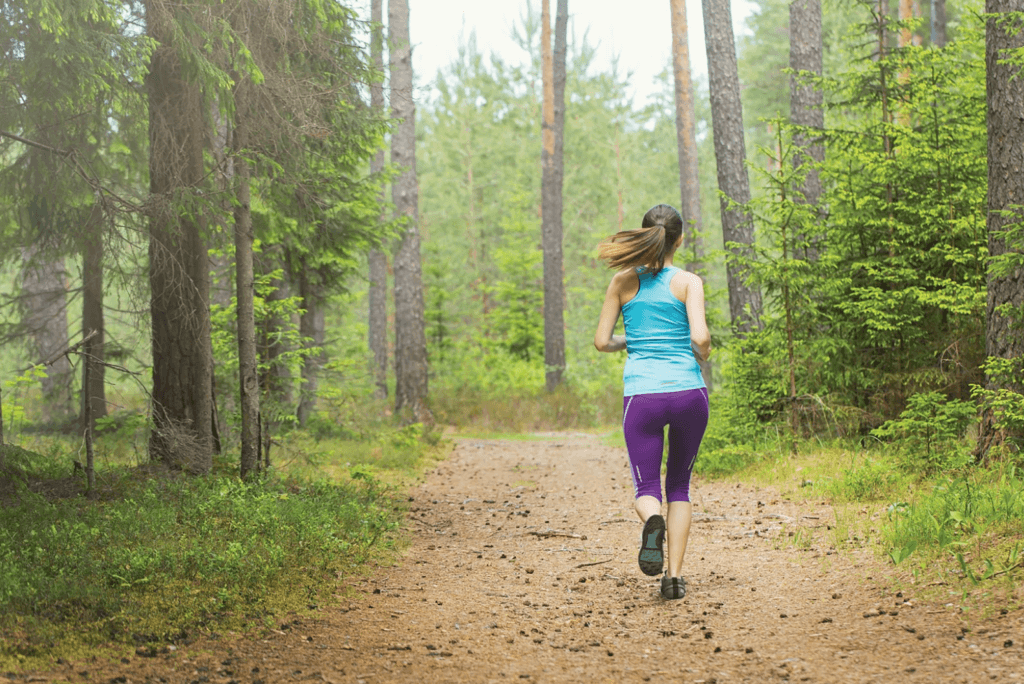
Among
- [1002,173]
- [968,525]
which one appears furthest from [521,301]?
[968,525]

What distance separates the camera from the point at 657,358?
15.0 ft

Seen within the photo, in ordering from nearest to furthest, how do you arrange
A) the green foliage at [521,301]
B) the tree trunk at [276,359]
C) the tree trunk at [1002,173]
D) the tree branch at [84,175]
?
the tree trunk at [1002,173]
the tree branch at [84,175]
the tree trunk at [276,359]
the green foliage at [521,301]

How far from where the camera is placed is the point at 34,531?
5020 mm

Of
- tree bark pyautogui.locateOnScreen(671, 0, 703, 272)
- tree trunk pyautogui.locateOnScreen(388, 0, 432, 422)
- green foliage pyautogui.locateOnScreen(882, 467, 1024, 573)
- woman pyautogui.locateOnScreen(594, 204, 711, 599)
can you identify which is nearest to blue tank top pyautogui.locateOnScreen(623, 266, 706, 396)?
woman pyautogui.locateOnScreen(594, 204, 711, 599)

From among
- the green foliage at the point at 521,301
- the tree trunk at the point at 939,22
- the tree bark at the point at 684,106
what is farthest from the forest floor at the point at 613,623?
the green foliage at the point at 521,301

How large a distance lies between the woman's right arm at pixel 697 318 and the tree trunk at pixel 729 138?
258 inches

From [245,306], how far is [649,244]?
4383 mm

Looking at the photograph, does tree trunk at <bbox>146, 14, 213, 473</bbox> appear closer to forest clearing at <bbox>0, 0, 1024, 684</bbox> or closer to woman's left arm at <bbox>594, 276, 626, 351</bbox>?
forest clearing at <bbox>0, 0, 1024, 684</bbox>

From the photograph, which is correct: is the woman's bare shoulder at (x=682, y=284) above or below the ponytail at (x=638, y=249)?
below

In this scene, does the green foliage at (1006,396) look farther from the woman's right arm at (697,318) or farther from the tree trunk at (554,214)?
the tree trunk at (554,214)

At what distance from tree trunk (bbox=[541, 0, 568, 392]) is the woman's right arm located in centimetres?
1640

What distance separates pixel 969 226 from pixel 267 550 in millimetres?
7147

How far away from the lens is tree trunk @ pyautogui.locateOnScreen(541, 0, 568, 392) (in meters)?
21.0

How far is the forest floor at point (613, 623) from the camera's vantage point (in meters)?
3.61
